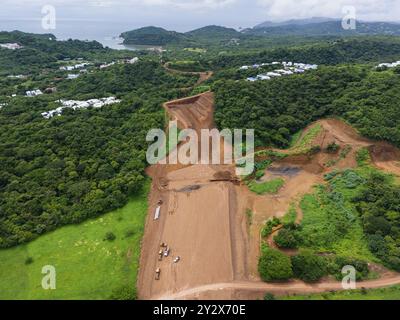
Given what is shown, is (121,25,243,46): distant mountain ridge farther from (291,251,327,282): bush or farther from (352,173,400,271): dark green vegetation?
(291,251,327,282): bush

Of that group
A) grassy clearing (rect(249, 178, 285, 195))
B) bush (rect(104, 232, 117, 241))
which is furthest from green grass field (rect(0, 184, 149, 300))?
grassy clearing (rect(249, 178, 285, 195))

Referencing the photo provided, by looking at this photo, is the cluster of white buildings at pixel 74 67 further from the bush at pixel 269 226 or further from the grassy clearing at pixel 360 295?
the grassy clearing at pixel 360 295

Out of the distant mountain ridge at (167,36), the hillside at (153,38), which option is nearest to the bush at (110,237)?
the distant mountain ridge at (167,36)

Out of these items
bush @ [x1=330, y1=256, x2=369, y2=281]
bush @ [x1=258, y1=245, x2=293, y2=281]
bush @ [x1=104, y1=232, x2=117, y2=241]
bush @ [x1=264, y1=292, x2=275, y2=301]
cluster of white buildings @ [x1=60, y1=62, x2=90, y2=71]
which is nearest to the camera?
bush @ [x1=264, y1=292, x2=275, y2=301]

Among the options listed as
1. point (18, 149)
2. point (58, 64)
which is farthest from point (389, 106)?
point (58, 64)

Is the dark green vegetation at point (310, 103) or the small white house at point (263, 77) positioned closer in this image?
the dark green vegetation at point (310, 103)

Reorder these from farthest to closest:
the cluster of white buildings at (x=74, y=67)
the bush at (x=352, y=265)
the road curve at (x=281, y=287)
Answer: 1. the cluster of white buildings at (x=74, y=67)
2. the bush at (x=352, y=265)
3. the road curve at (x=281, y=287)

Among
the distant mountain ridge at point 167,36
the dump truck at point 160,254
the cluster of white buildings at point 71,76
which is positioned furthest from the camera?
the distant mountain ridge at point 167,36

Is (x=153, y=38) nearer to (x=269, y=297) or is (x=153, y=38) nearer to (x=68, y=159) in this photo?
(x=68, y=159)
